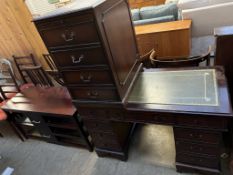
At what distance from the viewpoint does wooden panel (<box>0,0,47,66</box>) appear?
7.87 ft

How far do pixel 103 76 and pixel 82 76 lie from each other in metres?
0.17

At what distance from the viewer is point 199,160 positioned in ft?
4.65

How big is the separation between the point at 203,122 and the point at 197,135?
16 cm

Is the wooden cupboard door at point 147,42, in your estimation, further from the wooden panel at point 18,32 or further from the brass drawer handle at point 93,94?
the brass drawer handle at point 93,94

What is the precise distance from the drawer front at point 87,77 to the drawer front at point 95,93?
2.4 inches

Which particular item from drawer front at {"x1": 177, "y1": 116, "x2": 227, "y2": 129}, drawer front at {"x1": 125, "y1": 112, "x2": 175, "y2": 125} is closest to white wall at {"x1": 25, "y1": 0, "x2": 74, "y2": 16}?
drawer front at {"x1": 125, "y1": 112, "x2": 175, "y2": 125}

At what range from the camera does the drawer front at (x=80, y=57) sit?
1.13 metres

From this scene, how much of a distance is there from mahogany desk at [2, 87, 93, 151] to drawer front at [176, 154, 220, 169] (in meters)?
0.94

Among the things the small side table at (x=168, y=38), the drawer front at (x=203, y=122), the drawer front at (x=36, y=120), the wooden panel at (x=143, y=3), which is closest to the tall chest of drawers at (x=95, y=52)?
the drawer front at (x=203, y=122)

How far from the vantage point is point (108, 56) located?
3.70ft

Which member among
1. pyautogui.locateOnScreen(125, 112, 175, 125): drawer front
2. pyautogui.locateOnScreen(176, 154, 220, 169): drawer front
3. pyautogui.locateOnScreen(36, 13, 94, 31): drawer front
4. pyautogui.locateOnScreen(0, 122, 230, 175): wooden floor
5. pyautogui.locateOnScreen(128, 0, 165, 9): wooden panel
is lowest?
pyautogui.locateOnScreen(0, 122, 230, 175): wooden floor

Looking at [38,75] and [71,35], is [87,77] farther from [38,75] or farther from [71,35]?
[38,75]

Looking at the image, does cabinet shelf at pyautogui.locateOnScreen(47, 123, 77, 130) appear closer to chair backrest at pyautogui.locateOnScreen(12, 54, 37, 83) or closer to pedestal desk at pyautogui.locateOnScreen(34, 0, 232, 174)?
pedestal desk at pyautogui.locateOnScreen(34, 0, 232, 174)

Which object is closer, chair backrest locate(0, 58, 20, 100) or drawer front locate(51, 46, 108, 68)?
drawer front locate(51, 46, 108, 68)
